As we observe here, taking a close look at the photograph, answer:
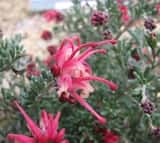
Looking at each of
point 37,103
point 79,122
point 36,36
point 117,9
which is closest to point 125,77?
point 79,122

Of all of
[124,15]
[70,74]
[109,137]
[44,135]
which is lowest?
[109,137]

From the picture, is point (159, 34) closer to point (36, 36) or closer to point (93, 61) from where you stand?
point (93, 61)

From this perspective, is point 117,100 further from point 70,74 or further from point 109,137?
point 70,74

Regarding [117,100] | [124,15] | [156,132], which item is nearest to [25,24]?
[124,15]

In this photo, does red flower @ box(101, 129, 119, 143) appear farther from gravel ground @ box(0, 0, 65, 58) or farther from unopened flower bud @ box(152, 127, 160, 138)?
gravel ground @ box(0, 0, 65, 58)

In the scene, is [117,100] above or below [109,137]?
above

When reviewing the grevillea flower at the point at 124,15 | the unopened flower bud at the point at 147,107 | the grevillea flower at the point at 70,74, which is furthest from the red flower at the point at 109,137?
the grevillea flower at the point at 124,15

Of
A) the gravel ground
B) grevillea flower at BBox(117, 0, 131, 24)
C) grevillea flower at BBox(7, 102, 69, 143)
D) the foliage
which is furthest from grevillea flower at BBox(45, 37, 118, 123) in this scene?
the gravel ground

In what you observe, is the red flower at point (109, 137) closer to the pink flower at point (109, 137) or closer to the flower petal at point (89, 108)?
the pink flower at point (109, 137)
